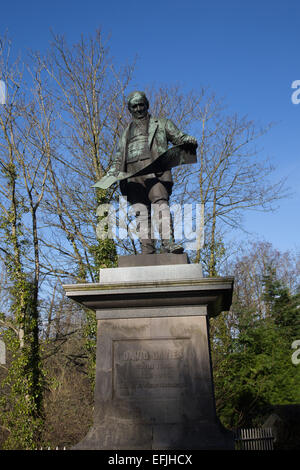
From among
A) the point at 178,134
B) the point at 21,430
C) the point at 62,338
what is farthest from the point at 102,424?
the point at 62,338

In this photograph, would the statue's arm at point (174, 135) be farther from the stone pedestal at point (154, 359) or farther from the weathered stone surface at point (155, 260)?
the stone pedestal at point (154, 359)

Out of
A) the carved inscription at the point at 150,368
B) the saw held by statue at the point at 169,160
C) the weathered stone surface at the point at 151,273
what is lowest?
the carved inscription at the point at 150,368

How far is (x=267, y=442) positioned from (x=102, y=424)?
17.6 feet

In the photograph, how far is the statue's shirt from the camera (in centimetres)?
600

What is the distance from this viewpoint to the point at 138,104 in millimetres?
6172

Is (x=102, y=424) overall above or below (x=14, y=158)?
below

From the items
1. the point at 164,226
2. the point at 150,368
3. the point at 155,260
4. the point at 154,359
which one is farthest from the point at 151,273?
the point at 150,368

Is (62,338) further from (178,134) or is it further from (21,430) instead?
(178,134)

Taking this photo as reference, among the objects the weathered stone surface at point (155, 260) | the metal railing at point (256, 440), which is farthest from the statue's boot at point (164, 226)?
the metal railing at point (256, 440)

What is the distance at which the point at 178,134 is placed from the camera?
609cm

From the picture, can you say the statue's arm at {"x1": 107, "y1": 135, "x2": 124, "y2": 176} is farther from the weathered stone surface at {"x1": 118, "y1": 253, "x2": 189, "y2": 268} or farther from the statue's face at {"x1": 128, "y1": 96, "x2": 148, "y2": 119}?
the weathered stone surface at {"x1": 118, "y1": 253, "x2": 189, "y2": 268}

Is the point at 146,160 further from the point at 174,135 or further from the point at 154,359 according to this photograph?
the point at 154,359

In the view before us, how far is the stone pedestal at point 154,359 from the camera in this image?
454 centimetres

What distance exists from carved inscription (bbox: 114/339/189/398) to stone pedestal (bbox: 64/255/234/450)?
0.01m
